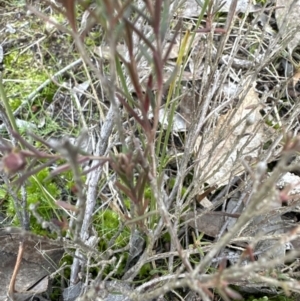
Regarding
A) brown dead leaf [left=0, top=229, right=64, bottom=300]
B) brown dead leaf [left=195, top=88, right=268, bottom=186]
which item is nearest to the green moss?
brown dead leaf [left=0, top=229, right=64, bottom=300]

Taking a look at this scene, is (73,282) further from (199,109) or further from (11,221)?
(199,109)

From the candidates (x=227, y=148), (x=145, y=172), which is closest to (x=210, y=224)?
(x=227, y=148)

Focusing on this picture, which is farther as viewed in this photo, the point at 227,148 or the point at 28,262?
the point at 227,148

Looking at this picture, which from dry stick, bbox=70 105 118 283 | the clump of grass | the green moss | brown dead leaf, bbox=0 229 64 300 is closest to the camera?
the clump of grass

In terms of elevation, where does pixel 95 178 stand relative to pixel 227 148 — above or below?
above

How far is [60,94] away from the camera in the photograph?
2.04 metres

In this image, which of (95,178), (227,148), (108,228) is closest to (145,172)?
(95,178)

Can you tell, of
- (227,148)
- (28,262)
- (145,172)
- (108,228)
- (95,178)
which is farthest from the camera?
(227,148)

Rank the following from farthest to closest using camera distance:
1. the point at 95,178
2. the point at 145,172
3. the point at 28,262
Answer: the point at 28,262, the point at 95,178, the point at 145,172

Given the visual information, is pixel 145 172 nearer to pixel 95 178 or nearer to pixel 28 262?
pixel 95 178

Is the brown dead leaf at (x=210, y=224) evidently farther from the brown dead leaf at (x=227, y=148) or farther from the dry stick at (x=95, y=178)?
the dry stick at (x=95, y=178)

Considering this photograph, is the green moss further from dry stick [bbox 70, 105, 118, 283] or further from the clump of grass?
dry stick [bbox 70, 105, 118, 283]

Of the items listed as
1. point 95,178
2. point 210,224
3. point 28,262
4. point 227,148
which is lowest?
point 28,262

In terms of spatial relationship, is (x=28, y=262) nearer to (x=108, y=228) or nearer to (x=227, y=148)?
(x=108, y=228)
